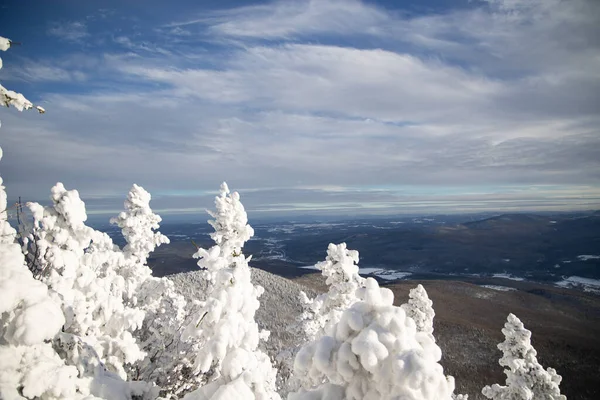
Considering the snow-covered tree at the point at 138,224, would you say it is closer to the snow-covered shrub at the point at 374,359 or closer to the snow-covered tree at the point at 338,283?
the snow-covered tree at the point at 338,283

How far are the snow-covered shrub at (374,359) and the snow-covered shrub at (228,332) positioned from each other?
4.29 feet

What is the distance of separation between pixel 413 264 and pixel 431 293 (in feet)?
382

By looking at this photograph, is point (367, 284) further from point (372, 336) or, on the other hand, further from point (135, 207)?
point (135, 207)

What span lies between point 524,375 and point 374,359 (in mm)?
16239

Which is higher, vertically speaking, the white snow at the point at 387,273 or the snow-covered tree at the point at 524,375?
the snow-covered tree at the point at 524,375

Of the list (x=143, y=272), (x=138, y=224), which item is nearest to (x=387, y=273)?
(x=143, y=272)

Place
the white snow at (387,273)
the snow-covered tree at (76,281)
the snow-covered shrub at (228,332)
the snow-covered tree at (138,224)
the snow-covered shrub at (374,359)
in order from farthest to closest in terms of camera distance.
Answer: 1. the white snow at (387,273)
2. the snow-covered tree at (138,224)
3. the snow-covered tree at (76,281)
4. the snow-covered shrub at (228,332)
5. the snow-covered shrub at (374,359)

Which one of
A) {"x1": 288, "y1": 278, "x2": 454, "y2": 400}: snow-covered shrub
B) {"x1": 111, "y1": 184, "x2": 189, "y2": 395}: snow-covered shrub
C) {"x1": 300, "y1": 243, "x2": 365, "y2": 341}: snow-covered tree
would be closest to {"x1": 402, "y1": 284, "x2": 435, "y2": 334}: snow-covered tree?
{"x1": 300, "y1": 243, "x2": 365, "y2": 341}: snow-covered tree

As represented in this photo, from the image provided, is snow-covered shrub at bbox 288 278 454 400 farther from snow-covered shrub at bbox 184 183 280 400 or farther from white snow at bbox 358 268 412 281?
white snow at bbox 358 268 412 281

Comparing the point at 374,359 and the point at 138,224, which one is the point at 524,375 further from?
the point at 138,224

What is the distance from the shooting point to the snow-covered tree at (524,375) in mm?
15336

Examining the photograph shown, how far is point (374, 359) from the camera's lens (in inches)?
172

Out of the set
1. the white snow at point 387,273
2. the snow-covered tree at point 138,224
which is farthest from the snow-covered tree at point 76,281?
the white snow at point 387,273

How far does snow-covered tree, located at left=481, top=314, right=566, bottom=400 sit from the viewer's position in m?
15.3
